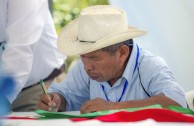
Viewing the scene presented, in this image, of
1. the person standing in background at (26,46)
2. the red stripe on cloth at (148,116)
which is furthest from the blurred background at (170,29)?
the red stripe on cloth at (148,116)

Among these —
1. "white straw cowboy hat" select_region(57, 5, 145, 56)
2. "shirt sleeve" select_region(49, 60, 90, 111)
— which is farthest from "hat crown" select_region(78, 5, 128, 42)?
"shirt sleeve" select_region(49, 60, 90, 111)

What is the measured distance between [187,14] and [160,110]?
4.07 feet

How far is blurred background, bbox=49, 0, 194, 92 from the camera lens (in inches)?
113

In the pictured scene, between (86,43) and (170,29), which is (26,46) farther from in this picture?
(170,29)

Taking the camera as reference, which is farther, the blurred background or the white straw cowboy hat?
the blurred background

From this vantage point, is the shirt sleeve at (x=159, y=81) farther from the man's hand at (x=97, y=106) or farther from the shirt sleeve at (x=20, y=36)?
the shirt sleeve at (x=20, y=36)

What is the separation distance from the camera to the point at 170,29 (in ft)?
9.61

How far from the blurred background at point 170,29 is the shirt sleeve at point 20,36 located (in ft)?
2.48

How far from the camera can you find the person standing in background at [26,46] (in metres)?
2.47

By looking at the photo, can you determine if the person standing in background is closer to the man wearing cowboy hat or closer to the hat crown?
the man wearing cowboy hat

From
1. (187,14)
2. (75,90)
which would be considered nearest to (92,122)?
(75,90)

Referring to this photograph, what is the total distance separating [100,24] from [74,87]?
47 cm

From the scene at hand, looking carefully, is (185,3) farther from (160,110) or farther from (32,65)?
(160,110)

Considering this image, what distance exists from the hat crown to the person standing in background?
452 mm
